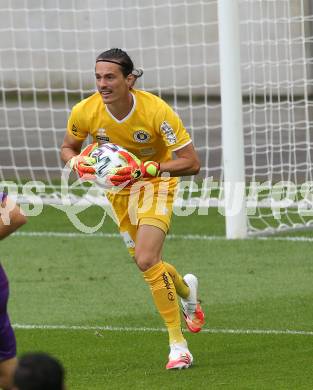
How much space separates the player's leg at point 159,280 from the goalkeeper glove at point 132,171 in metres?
0.36

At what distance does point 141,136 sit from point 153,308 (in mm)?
2194

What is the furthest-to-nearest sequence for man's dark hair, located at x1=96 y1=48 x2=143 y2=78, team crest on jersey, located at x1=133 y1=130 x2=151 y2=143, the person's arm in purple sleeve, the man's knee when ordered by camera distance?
team crest on jersey, located at x1=133 y1=130 x2=151 y2=143 → man's dark hair, located at x1=96 y1=48 x2=143 y2=78 → the man's knee → the person's arm in purple sleeve

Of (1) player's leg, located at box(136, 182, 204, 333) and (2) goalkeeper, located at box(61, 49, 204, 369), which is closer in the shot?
(2) goalkeeper, located at box(61, 49, 204, 369)

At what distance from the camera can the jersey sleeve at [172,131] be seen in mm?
7676

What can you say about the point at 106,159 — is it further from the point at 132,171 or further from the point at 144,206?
the point at 144,206

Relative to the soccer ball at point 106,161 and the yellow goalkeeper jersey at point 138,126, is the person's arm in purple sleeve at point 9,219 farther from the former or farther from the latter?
the yellow goalkeeper jersey at point 138,126

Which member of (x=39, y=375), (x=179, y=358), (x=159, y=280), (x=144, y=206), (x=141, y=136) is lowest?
(x=179, y=358)

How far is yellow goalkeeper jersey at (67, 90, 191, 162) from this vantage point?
25.3ft

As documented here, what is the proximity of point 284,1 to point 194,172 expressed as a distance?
5.91 m

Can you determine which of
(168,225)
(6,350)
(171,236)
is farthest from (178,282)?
(171,236)

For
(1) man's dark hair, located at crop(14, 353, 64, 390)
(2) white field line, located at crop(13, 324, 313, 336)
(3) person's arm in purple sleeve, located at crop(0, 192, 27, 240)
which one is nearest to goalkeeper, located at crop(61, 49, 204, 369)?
(2) white field line, located at crop(13, 324, 313, 336)

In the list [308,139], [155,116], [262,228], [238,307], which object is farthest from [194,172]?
[308,139]

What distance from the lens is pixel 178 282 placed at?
8.18 metres

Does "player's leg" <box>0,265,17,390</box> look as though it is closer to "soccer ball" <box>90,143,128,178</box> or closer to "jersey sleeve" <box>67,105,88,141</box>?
"soccer ball" <box>90,143,128,178</box>
